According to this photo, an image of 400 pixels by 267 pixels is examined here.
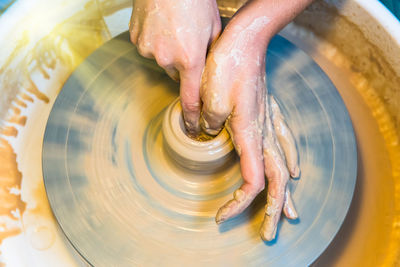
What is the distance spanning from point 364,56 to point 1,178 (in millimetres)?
1668

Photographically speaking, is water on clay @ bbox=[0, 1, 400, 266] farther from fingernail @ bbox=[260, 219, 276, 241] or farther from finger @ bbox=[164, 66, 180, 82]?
finger @ bbox=[164, 66, 180, 82]

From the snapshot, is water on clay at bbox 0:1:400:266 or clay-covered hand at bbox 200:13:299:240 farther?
water on clay at bbox 0:1:400:266

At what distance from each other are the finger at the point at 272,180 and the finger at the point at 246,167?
0.13 feet

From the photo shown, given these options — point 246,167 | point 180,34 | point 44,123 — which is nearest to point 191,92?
point 180,34

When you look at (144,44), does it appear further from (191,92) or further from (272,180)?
(272,180)

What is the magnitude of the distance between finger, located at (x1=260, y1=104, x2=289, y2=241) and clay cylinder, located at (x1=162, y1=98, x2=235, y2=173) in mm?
130

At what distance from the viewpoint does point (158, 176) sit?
1.31 meters

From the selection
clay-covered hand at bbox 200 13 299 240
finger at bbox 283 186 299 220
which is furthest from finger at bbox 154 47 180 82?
finger at bbox 283 186 299 220

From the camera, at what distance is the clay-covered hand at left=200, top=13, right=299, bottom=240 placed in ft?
3.66

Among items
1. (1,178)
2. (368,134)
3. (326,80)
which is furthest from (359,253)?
(1,178)

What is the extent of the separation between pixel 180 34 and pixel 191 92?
0.18 metres

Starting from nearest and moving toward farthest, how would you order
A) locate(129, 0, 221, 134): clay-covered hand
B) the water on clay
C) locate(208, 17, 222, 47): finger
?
locate(129, 0, 221, 134): clay-covered hand
locate(208, 17, 222, 47): finger
the water on clay

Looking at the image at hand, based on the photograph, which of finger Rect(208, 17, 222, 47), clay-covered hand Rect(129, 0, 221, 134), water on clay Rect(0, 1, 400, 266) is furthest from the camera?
water on clay Rect(0, 1, 400, 266)

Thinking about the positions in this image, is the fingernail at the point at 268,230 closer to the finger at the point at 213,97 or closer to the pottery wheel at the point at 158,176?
the pottery wheel at the point at 158,176
